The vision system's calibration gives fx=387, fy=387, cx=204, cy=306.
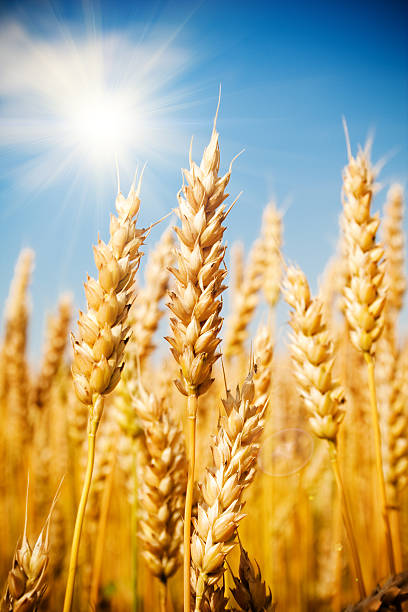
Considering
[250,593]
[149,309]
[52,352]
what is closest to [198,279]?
[250,593]

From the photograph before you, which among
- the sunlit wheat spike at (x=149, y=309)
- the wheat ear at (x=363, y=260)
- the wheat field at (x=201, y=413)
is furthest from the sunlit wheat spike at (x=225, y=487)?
the sunlit wheat spike at (x=149, y=309)

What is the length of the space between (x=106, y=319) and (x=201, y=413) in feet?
5.65

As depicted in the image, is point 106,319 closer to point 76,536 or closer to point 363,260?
point 76,536

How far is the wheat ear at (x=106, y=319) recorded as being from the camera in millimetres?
626

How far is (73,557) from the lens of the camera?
0.56 m

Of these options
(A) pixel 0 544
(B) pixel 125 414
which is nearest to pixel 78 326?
(B) pixel 125 414

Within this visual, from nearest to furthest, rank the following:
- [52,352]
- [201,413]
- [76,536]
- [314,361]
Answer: [76,536]
[314,361]
[52,352]
[201,413]

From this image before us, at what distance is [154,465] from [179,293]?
449 millimetres

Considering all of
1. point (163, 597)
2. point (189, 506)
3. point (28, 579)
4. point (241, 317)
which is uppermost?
point (241, 317)

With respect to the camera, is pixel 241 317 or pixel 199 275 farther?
pixel 241 317

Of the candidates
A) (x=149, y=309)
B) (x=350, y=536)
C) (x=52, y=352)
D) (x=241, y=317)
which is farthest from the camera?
(x=52, y=352)

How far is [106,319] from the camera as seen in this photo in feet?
2.08

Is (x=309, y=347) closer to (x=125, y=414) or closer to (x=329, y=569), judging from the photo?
(x=125, y=414)

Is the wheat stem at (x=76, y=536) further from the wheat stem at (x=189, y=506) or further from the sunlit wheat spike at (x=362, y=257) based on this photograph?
the sunlit wheat spike at (x=362, y=257)
